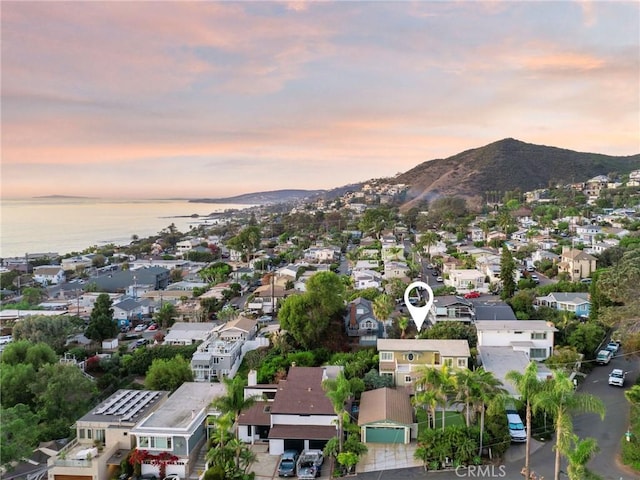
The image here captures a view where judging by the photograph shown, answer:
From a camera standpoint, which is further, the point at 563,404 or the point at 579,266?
the point at 579,266

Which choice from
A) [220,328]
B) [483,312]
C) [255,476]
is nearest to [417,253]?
[483,312]

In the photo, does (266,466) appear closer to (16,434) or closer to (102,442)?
(102,442)

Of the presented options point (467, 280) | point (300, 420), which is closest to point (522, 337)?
point (300, 420)

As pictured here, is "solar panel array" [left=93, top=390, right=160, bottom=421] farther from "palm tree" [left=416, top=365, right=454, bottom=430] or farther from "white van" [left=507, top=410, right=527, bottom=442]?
"white van" [left=507, top=410, right=527, bottom=442]

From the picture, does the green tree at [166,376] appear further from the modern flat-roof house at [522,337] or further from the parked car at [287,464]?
the modern flat-roof house at [522,337]

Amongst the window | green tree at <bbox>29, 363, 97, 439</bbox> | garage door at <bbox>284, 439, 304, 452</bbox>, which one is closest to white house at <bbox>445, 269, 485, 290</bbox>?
the window

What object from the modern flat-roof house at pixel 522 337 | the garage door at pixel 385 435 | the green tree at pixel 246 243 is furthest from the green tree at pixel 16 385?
the green tree at pixel 246 243
